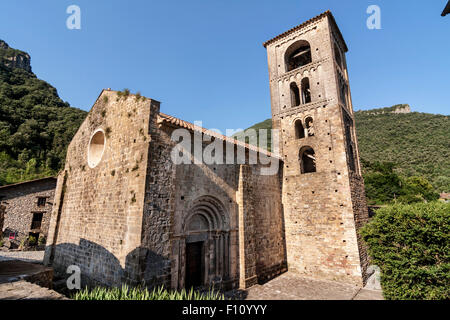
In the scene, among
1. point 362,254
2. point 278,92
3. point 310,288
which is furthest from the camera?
point 278,92

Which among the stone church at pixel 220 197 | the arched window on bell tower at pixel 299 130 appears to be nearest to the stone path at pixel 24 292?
the stone church at pixel 220 197

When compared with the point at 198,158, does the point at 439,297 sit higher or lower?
lower

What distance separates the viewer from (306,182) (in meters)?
12.2

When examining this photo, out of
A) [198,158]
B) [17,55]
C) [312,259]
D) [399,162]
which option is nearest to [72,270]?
[198,158]

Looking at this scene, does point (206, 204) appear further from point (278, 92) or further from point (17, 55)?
point (17, 55)

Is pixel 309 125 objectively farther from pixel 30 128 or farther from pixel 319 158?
pixel 30 128

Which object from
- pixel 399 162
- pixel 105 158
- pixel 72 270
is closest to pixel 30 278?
pixel 72 270

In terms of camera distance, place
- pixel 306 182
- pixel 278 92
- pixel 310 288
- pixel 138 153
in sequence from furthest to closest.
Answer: pixel 278 92 < pixel 306 182 < pixel 310 288 < pixel 138 153

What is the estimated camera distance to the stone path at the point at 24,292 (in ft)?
13.8

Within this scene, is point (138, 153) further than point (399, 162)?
No

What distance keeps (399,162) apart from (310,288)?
150 feet

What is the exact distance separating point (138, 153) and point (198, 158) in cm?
220

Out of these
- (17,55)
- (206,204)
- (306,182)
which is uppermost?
(17,55)

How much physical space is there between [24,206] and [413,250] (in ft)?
88.9
